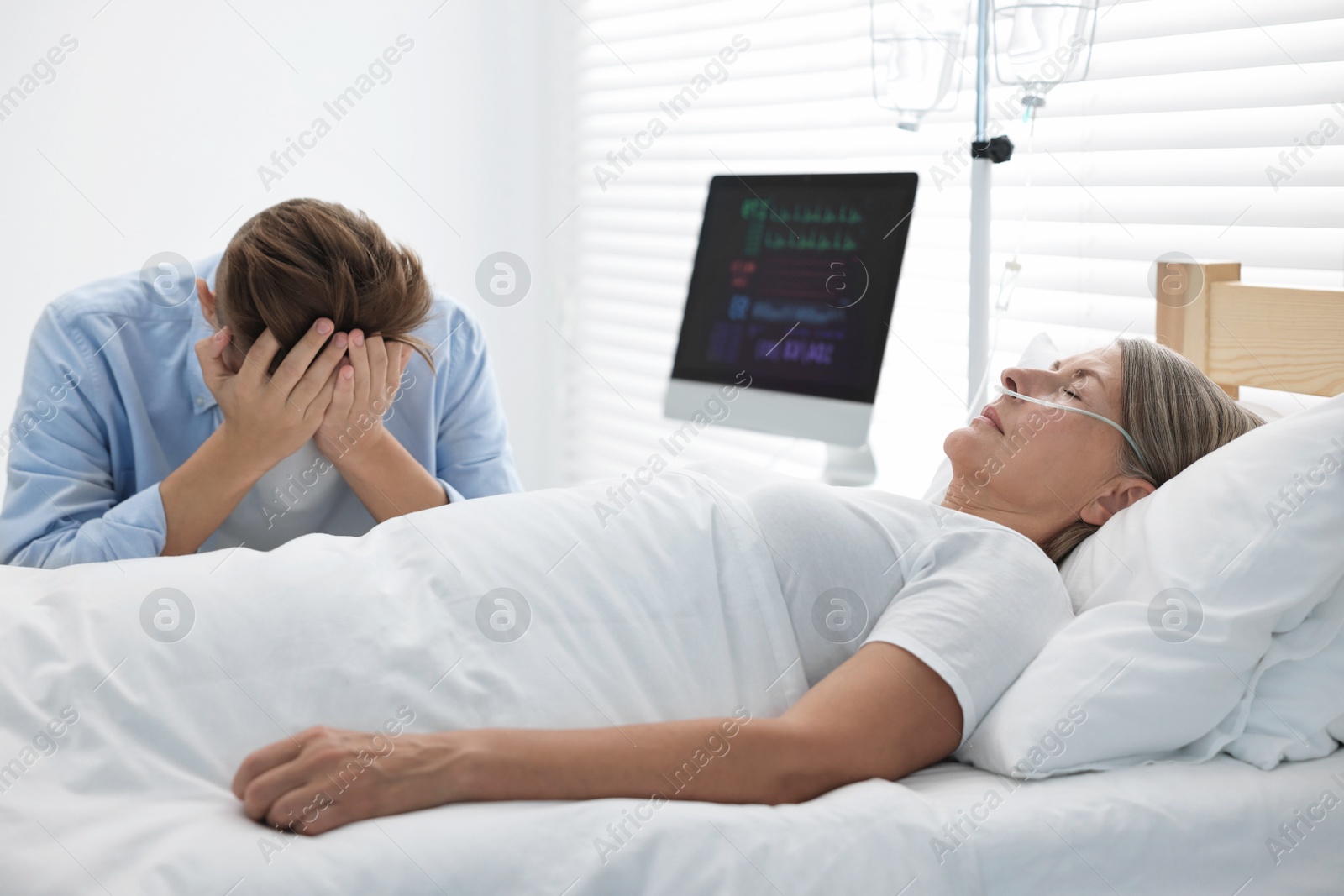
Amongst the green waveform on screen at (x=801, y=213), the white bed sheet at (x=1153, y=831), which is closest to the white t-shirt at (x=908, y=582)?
the white bed sheet at (x=1153, y=831)

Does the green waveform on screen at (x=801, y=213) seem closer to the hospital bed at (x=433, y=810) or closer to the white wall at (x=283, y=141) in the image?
the hospital bed at (x=433, y=810)

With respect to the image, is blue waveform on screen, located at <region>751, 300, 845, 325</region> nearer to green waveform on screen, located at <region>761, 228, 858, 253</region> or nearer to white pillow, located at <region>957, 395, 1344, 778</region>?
green waveform on screen, located at <region>761, 228, 858, 253</region>

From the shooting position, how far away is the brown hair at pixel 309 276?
1.25 metres

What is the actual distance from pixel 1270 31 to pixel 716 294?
948mm

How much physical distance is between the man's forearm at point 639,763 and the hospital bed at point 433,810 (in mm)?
27

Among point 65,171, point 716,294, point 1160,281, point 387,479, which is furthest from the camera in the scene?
point 65,171

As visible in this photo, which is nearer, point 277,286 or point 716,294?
point 277,286

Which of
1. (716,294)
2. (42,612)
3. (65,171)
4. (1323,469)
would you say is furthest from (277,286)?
(65,171)

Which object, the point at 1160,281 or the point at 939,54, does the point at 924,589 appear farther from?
the point at 939,54

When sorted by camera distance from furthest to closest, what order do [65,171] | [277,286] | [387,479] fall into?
[65,171] < [387,479] < [277,286]

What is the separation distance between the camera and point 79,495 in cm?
134

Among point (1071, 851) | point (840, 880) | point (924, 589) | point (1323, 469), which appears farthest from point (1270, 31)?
point (840, 880)

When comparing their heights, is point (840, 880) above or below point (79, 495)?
below

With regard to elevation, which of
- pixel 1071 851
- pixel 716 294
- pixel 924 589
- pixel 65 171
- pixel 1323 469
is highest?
pixel 65 171
